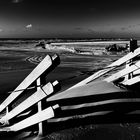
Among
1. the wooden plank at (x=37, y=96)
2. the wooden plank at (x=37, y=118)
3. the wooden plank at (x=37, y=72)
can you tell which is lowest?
the wooden plank at (x=37, y=118)

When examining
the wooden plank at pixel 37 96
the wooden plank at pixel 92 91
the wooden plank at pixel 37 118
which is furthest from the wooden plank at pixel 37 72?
the wooden plank at pixel 92 91

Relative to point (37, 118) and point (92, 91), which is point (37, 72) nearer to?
point (37, 118)

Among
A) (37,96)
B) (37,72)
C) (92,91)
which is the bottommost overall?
(92,91)

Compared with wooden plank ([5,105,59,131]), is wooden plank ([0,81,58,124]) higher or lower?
higher

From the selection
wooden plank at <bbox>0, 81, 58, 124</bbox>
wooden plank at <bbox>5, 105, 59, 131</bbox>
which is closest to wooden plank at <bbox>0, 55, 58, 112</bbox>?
wooden plank at <bbox>0, 81, 58, 124</bbox>

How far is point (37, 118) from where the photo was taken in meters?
3.58

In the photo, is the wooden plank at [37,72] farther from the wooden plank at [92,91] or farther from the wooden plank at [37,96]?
the wooden plank at [92,91]

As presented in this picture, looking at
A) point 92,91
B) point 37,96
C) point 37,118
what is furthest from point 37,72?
point 92,91

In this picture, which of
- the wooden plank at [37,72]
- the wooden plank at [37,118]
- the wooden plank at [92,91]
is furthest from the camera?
the wooden plank at [92,91]

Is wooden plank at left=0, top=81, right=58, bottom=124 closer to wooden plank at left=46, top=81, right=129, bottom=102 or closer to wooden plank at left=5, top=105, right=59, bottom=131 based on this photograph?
wooden plank at left=5, top=105, right=59, bottom=131

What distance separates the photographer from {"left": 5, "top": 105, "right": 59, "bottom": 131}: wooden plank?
328 centimetres

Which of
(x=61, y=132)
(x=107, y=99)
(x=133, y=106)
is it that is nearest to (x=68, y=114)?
(x=61, y=132)

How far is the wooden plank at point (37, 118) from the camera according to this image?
3.28m

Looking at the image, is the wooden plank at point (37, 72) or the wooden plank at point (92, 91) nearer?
the wooden plank at point (37, 72)
